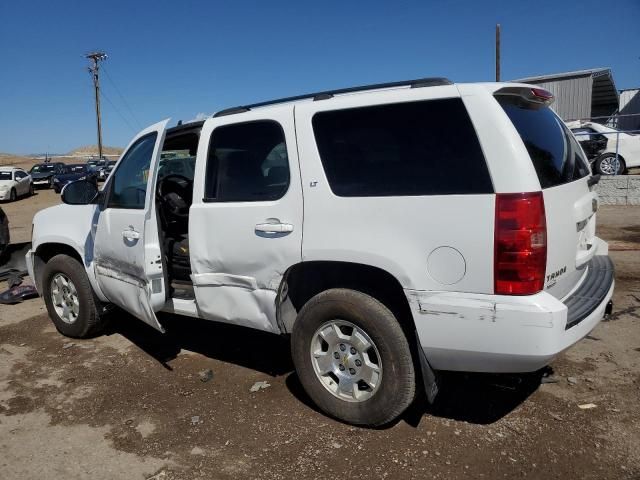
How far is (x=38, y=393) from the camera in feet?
13.1

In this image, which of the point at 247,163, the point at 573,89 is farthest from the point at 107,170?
the point at 573,89

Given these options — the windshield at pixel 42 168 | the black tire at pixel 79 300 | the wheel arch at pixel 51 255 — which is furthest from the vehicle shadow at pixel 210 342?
the windshield at pixel 42 168

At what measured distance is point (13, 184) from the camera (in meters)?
24.7

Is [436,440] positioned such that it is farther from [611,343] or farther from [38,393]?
[38,393]

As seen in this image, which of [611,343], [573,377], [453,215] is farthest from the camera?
[611,343]

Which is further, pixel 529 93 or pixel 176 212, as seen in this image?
pixel 176 212

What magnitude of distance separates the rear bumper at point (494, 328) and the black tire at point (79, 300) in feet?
11.0

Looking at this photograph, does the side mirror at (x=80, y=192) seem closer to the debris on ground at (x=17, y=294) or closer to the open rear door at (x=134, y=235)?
the open rear door at (x=134, y=235)

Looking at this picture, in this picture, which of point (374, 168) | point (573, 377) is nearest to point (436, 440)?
point (573, 377)

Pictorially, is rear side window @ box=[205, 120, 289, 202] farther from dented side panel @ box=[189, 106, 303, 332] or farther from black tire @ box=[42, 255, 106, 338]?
black tire @ box=[42, 255, 106, 338]

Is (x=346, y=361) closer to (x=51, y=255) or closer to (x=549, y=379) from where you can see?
(x=549, y=379)

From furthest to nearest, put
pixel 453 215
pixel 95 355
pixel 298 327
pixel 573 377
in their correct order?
1. pixel 95 355
2. pixel 573 377
3. pixel 298 327
4. pixel 453 215

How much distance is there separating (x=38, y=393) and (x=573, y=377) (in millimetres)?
4077

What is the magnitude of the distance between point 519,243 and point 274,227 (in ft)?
4.91
